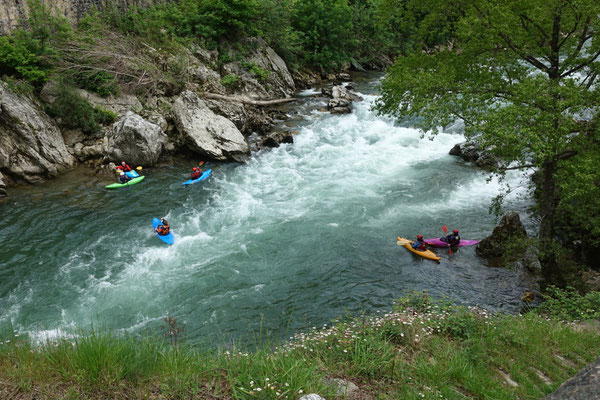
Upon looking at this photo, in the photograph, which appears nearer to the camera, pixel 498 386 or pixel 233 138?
pixel 498 386

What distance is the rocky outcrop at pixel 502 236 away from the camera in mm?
10727

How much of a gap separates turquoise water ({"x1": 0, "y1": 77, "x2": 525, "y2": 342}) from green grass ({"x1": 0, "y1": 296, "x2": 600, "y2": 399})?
8.38 feet

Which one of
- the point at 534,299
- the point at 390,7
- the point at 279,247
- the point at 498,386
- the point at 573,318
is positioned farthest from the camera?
the point at 279,247

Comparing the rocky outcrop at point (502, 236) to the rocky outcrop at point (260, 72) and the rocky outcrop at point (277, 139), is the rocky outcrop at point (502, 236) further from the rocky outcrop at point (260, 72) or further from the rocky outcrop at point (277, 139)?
the rocky outcrop at point (260, 72)

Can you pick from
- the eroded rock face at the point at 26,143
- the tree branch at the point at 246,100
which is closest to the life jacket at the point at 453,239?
the tree branch at the point at 246,100

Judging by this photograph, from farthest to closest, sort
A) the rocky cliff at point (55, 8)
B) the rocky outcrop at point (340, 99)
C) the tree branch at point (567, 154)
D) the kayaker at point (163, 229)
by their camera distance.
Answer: the rocky outcrop at point (340, 99) < the rocky cliff at point (55, 8) < the kayaker at point (163, 229) < the tree branch at point (567, 154)

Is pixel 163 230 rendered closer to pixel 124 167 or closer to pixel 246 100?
pixel 124 167

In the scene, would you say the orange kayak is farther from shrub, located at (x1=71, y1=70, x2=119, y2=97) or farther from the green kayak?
shrub, located at (x1=71, y1=70, x2=119, y2=97)

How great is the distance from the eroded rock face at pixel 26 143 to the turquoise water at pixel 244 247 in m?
0.77

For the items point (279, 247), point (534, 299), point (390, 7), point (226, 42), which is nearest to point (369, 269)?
point (279, 247)

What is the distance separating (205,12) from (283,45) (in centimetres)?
623

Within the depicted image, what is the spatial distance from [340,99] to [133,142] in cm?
1394

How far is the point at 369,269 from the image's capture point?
10.6 m

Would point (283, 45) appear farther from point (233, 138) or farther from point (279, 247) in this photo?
point (279, 247)
